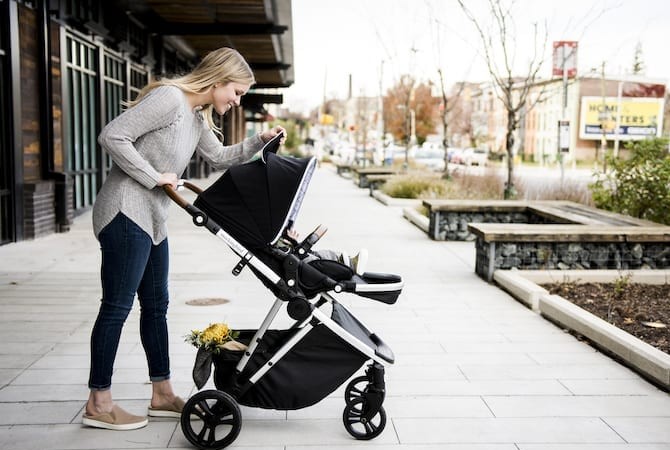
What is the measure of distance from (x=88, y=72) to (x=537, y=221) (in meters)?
8.71

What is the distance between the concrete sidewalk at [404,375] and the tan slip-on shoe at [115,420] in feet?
0.12

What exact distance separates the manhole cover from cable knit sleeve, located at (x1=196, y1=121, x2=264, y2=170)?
309 cm

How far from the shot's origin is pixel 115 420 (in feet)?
12.9

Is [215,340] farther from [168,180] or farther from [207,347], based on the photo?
[168,180]

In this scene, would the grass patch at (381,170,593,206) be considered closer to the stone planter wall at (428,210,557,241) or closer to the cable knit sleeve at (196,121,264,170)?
the stone planter wall at (428,210,557,241)

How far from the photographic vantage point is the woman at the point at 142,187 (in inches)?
144

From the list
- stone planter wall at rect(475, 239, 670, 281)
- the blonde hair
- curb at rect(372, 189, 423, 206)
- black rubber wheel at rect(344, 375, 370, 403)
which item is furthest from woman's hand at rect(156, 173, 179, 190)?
curb at rect(372, 189, 423, 206)

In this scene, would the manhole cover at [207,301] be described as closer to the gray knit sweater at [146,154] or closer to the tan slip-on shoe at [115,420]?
the tan slip-on shoe at [115,420]

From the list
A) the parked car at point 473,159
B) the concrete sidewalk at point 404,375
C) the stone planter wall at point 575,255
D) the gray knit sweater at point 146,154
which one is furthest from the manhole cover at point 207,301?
the parked car at point 473,159

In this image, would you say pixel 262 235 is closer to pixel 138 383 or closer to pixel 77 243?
pixel 138 383

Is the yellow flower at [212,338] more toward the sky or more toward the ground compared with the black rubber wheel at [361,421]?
more toward the sky

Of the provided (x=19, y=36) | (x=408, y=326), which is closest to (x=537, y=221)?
(x=408, y=326)

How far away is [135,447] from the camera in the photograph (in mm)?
3760

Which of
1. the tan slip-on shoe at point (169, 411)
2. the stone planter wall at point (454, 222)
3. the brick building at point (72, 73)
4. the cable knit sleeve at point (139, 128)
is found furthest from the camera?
the stone planter wall at point (454, 222)
